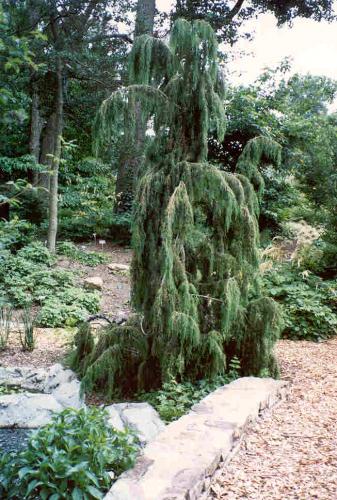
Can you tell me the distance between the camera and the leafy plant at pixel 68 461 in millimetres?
2109

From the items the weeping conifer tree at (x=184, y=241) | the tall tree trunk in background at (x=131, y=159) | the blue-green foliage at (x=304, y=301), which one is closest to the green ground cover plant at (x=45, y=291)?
the weeping conifer tree at (x=184, y=241)

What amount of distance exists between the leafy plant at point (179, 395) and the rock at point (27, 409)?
0.96 metres

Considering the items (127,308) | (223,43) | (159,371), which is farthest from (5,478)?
(223,43)

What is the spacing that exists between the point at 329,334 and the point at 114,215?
267 inches

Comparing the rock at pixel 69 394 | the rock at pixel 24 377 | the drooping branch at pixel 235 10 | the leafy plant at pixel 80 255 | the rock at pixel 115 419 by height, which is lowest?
the rock at pixel 24 377

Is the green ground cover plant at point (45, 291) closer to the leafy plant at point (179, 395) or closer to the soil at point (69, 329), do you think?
the soil at point (69, 329)

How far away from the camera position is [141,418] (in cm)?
371

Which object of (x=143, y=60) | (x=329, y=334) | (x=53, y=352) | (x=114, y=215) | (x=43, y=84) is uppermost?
(x=43, y=84)

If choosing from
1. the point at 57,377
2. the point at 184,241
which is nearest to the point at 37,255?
the point at 57,377

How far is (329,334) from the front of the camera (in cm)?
636

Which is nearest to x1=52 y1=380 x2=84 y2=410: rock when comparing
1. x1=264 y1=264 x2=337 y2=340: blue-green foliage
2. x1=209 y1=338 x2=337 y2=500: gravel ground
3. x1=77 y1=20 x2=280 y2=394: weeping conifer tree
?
x1=77 y1=20 x2=280 y2=394: weeping conifer tree

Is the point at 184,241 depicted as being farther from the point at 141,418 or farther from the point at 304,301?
the point at 304,301

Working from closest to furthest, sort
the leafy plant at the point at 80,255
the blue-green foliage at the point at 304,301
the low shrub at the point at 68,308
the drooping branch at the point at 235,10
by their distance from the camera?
the blue-green foliage at the point at 304,301 → the low shrub at the point at 68,308 → the leafy plant at the point at 80,255 → the drooping branch at the point at 235,10

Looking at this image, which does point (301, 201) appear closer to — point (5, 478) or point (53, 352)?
point (53, 352)
